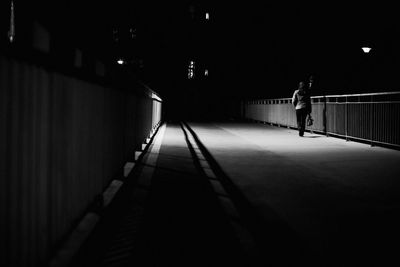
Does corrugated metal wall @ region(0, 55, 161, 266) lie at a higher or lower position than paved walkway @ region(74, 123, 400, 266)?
higher

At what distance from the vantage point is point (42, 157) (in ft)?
10.8

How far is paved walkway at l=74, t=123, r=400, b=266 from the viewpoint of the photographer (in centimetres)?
439

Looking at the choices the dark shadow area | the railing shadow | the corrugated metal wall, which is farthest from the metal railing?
the corrugated metal wall

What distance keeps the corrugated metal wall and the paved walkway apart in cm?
60

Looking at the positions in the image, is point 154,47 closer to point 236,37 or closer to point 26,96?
point 236,37

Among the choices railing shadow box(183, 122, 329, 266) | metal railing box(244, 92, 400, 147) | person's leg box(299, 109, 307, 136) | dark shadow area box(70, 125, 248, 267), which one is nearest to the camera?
railing shadow box(183, 122, 329, 266)

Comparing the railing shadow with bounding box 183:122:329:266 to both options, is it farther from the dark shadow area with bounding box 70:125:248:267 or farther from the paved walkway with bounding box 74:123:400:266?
the dark shadow area with bounding box 70:125:248:267

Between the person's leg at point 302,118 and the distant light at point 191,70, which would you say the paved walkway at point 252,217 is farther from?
the distant light at point 191,70

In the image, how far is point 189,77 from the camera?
97.1m

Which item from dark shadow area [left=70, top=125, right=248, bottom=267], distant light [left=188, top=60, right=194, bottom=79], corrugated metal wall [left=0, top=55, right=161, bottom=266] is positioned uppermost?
distant light [left=188, top=60, right=194, bottom=79]

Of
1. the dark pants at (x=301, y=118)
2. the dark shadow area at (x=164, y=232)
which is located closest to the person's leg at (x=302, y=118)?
the dark pants at (x=301, y=118)

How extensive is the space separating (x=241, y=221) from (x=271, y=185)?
2.41m

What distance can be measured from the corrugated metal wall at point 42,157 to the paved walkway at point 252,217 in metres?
0.60

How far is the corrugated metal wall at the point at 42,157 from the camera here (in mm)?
2686
